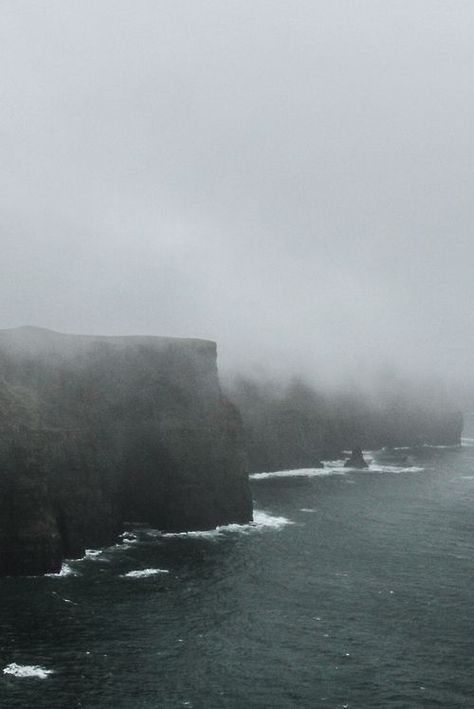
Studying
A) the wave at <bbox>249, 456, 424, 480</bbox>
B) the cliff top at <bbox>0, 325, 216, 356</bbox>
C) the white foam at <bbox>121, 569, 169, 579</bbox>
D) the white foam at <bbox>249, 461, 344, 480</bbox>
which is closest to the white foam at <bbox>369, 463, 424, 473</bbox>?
the wave at <bbox>249, 456, 424, 480</bbox>

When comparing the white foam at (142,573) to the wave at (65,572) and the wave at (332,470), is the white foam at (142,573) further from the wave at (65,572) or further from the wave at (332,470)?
the wave at (332,470)

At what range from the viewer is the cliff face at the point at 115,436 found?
86.9 meters

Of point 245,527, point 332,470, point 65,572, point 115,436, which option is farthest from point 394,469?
point 65,572

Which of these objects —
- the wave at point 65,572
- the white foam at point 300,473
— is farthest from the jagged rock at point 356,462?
the wave at point 65,572

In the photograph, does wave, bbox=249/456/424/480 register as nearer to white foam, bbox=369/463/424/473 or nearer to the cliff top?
white foam, bbox=369/463/424/473

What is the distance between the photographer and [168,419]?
10838cm

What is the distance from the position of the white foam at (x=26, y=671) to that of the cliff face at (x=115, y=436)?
24847 mm

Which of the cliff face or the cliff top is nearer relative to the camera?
the cliff face

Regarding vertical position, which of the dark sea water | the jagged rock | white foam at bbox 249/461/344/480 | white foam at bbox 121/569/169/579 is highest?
the jagged rock

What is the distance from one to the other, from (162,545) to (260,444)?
232 feet

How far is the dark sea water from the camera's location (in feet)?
178

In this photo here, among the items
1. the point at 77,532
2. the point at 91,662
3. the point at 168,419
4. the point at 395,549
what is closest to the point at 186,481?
the point at 168,419

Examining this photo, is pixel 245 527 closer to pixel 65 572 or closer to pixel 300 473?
pixel 65 572

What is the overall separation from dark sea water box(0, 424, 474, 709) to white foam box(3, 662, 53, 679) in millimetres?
163
